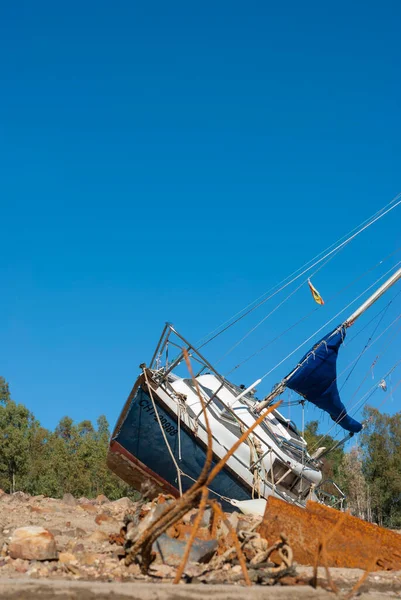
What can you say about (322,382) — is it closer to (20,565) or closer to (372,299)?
(372,299)

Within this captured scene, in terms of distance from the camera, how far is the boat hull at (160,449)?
1509 centimetres

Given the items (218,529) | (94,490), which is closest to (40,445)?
(94,490)

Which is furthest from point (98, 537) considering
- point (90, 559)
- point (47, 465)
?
point (47, 465)

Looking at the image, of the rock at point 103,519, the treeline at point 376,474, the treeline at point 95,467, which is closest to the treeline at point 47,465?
the treeline at point 95,467

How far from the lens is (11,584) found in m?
4.94

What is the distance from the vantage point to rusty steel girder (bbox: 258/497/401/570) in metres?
7.29

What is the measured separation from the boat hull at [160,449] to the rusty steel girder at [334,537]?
24.2 feet

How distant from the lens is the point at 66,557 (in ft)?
21.0

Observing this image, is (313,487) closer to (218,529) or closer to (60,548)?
(218,529)

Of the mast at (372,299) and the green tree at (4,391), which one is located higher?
the green tree at (4,391)

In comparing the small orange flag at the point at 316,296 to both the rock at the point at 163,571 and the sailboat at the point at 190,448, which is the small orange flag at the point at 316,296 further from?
the rock at the point at 163,571

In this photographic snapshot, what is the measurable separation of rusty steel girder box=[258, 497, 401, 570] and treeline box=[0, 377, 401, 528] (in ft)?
100

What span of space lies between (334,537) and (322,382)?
1266cm

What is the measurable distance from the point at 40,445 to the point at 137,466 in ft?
120
